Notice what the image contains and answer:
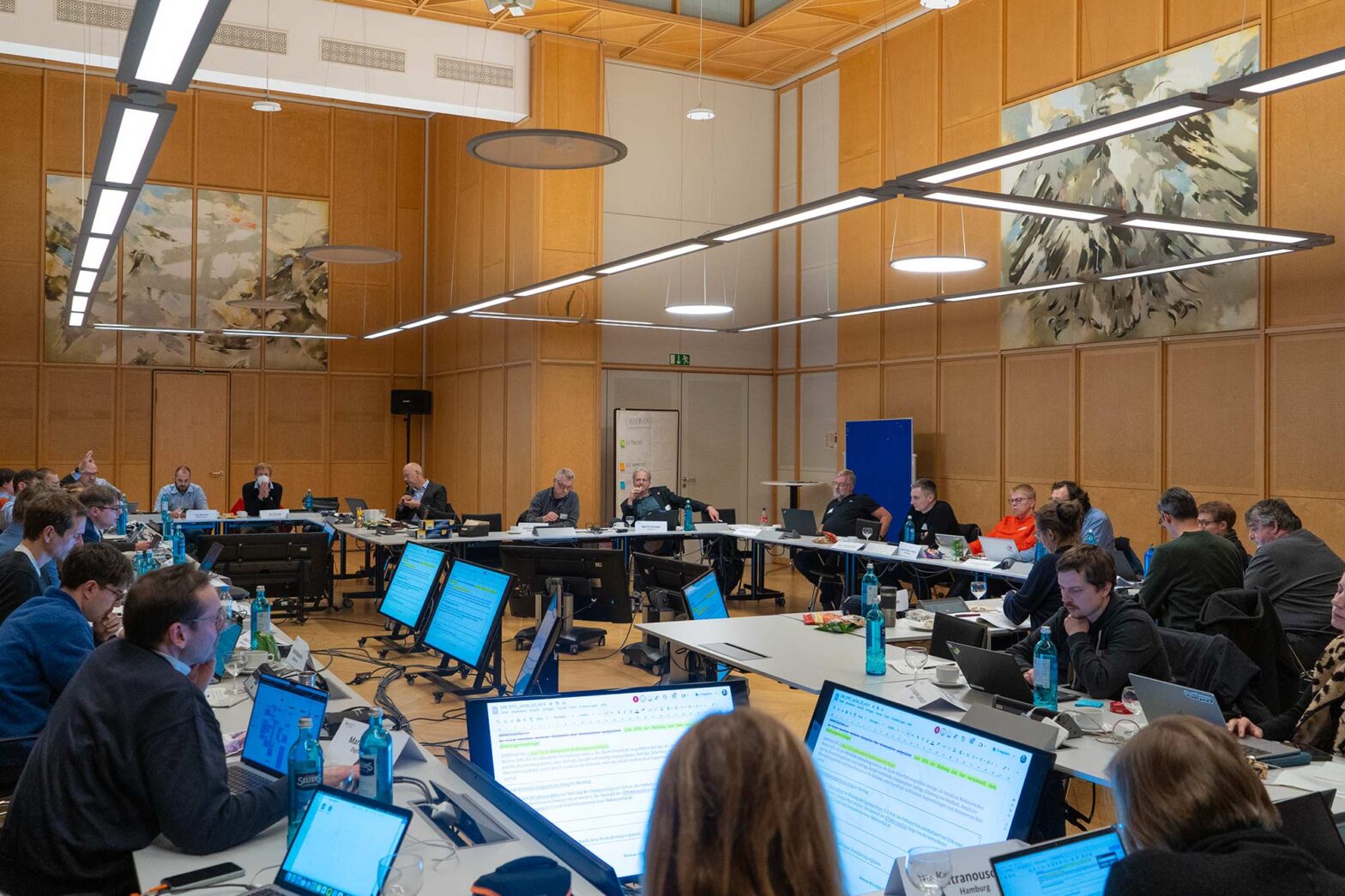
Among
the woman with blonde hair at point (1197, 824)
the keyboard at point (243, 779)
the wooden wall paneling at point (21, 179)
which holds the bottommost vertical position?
Result: the keyboard at point (243, 779)

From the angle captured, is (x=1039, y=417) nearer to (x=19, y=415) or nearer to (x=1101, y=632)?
(x=1101, y=632)

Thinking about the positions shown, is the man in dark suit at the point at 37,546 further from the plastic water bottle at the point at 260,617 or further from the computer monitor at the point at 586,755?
the computer monitor at the point at 586,755

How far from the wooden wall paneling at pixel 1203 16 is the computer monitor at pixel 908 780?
28.3 feet

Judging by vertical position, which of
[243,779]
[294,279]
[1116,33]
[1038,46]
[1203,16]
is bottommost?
[243,779]

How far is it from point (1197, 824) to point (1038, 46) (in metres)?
10.2

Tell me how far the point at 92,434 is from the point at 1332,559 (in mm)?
13780

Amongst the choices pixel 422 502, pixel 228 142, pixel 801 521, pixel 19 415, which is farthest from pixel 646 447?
pixel 19 415

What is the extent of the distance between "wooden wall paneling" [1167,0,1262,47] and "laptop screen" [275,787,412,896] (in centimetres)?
926

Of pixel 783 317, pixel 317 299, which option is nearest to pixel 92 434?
pixel 317 299

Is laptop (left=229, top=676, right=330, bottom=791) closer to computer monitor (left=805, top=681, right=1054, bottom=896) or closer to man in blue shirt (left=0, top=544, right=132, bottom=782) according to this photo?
man in blue shirt (left=0, top=544, right=132, bottom=782)

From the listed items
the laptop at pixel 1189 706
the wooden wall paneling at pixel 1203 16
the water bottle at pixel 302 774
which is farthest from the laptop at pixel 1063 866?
the wooden wall paneling at pixel 1203 16

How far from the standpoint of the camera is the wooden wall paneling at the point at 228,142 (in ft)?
47.0

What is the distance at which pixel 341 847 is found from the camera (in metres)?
1.98

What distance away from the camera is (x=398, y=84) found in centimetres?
1115
